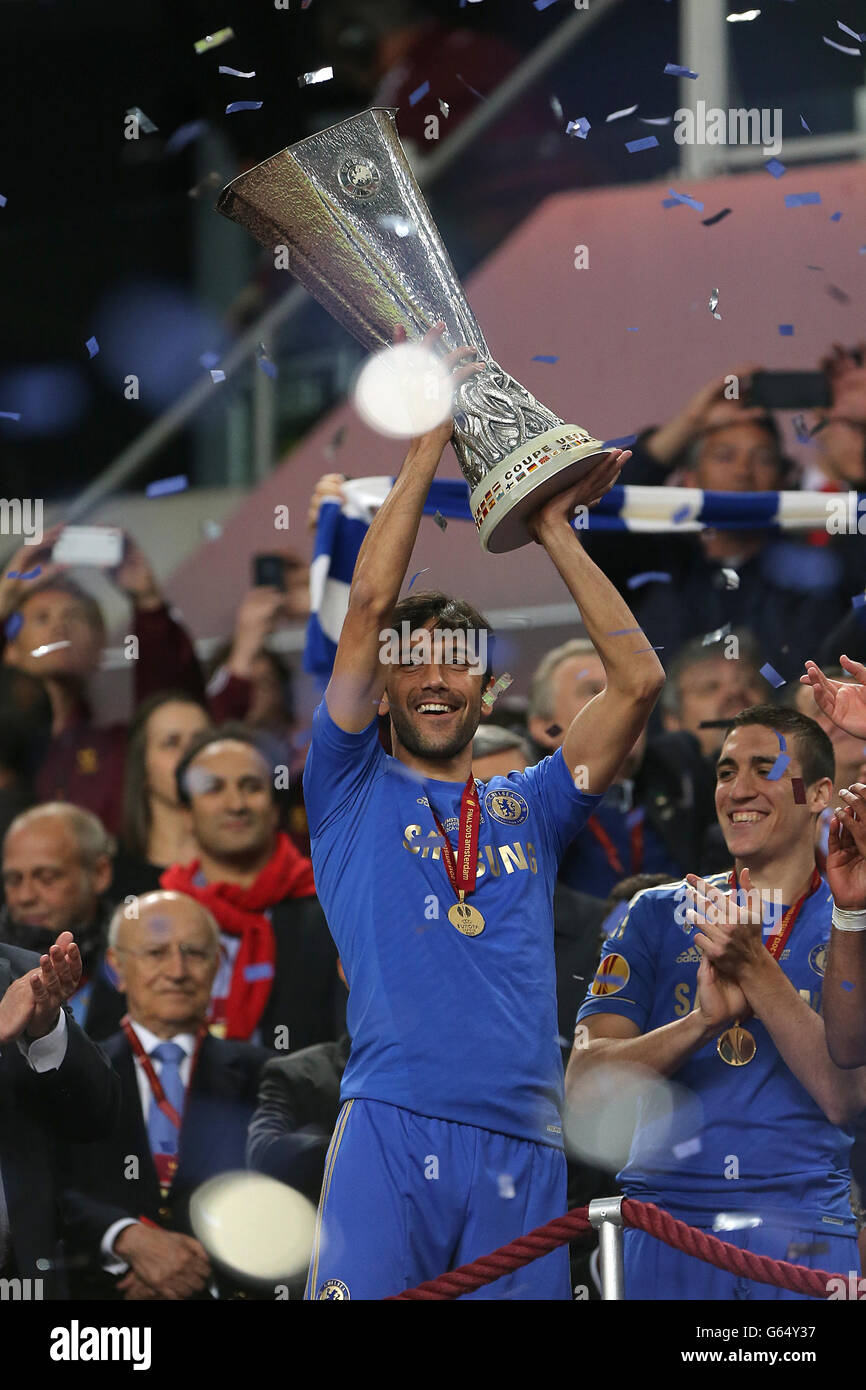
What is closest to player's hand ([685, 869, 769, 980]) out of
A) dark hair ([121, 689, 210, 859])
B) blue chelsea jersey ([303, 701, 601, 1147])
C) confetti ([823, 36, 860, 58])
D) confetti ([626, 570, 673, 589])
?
blue chelsea jersey ([303, 701, 601, 1147])

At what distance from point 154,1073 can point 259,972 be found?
0.48 m

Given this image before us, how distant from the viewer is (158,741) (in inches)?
226

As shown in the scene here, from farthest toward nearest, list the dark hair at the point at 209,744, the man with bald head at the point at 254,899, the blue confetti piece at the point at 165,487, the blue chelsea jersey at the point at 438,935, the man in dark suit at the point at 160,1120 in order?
the blue confetti piece at the point at 165,487
the dark hair at the point at 209,744
the man with bald head at the point at 254,899
the man in dark suit at the point at 160,1120
the blue chelsea jersey at the point at 438,935

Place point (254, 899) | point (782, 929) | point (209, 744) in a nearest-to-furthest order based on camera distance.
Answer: point (782, 929) < point (254, 899) < point (209, 744)

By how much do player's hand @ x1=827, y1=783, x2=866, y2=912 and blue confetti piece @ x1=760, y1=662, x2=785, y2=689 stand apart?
1.05 meters

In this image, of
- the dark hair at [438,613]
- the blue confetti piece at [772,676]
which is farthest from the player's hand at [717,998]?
the blue confetti piece at [772,676]

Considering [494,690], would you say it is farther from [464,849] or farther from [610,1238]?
[610,1238]

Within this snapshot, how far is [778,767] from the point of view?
4.03m

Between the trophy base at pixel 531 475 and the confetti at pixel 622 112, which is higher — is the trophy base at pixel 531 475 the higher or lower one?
the lower one

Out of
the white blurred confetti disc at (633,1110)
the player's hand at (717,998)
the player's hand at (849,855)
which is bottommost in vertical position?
the white blurred confetti disc at (633,1110)

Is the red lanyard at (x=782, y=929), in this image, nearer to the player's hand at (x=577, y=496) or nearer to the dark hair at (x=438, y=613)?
the dark hair at (x=438, y=613)

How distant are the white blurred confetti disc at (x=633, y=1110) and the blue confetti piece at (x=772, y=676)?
124 centimetres

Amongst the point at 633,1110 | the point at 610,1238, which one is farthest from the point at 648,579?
the point at 610,1238

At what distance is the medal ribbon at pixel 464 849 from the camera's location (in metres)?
3.58
